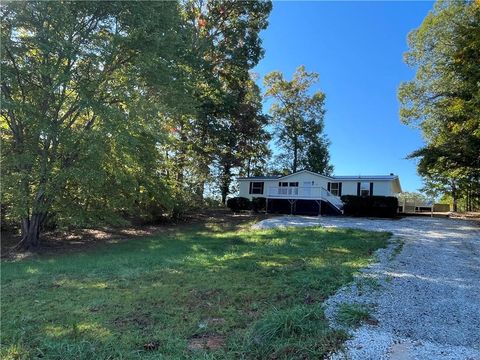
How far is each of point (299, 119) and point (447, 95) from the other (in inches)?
688

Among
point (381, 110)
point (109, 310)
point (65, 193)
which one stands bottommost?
point (109, 310)

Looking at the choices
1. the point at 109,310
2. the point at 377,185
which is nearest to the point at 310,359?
the point at 109,310

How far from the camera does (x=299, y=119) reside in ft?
116

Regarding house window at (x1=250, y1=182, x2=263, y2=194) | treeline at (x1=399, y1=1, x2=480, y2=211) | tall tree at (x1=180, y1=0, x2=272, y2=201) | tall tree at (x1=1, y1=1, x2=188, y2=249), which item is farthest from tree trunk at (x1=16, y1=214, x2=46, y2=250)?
house window at (x1=250, y1=182, x2=263, y2=194)

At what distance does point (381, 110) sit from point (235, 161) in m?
13.3

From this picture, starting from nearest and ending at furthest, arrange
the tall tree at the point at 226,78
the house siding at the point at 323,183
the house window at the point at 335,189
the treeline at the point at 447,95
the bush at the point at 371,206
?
the treeline at the point at 447,95
the bush at the point at 371,206
the tall tree at the point at 226,78
the house siding at the point at 323,183
the house window at the point at 335,189

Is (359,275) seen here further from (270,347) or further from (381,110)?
(381,110)

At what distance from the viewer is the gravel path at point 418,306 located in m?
3.22

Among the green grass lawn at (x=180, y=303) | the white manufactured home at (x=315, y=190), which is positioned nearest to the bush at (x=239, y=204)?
the white manufactured home at (x=315, y=190)

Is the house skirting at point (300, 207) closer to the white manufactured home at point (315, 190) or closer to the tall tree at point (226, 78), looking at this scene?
the white manufactured home at point (315, 190)

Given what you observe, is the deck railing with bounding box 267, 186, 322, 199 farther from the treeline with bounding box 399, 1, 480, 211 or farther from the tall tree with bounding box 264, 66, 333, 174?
the tall tree with bounding box 264, 66, 333, 174

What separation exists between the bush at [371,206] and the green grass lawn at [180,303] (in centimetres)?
1129

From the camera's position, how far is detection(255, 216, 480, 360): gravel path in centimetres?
322

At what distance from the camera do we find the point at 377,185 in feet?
79.2
